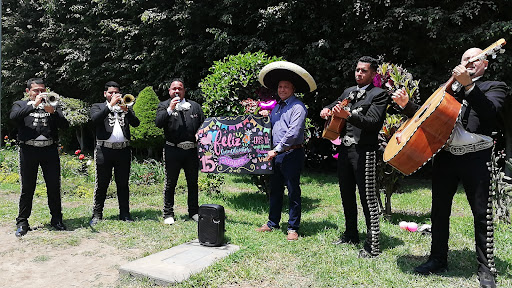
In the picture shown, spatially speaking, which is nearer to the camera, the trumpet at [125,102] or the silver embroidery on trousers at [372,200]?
the silver embroidery on trousers at [372,200]

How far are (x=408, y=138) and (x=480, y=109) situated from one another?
0.66 meters

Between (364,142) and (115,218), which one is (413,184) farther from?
(115,218)

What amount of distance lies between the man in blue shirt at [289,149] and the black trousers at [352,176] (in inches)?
28.0

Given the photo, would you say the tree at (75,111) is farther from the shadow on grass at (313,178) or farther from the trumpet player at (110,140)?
the trumpet player at (110,140)

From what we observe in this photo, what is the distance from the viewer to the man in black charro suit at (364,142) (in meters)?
4.43

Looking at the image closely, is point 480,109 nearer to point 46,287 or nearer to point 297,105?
point 297,105

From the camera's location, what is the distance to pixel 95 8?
1677 cm

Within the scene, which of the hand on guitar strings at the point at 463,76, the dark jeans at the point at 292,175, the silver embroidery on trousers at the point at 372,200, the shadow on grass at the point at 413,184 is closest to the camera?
the hand on guitar strings at the point at 463,76

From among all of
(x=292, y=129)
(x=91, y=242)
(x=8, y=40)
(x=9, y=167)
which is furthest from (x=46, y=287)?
(x=8, y=40)

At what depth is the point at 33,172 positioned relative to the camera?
584 cm

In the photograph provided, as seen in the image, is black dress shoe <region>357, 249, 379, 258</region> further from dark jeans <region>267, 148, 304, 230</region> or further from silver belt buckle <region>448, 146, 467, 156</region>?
silver belt buckle <region>448, 146, 467, 156</region>

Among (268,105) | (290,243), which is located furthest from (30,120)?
(290,243)

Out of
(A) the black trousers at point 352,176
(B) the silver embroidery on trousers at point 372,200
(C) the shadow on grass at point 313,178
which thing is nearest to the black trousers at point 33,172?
(A) the black trousers at point 352,176

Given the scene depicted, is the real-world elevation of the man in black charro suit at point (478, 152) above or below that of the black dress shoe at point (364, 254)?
above
